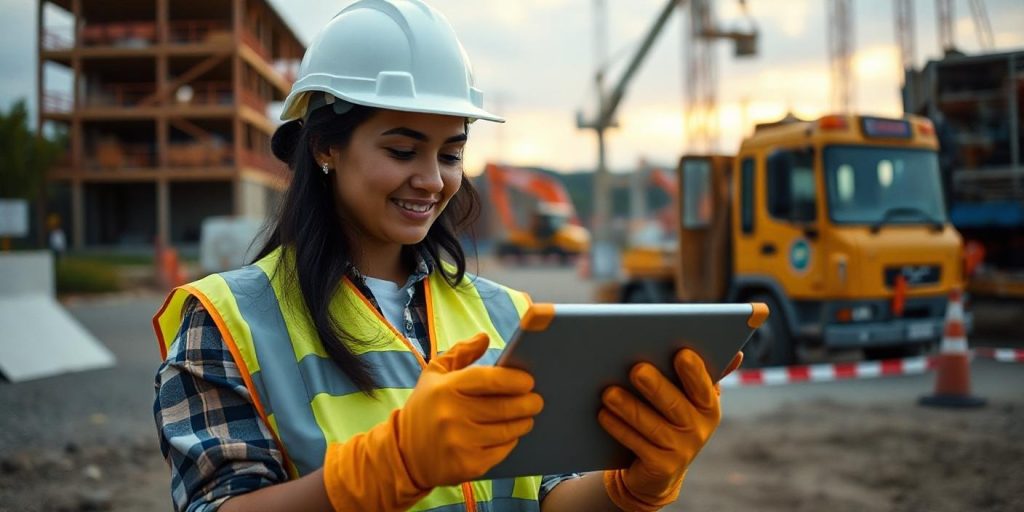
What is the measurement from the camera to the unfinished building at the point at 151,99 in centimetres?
1005

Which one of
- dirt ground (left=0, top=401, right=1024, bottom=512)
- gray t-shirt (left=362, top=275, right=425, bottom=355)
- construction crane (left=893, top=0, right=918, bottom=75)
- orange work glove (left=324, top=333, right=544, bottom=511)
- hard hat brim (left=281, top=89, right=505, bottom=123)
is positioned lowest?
dirt ground (left=0, top=401, right=1024, bottom=512)

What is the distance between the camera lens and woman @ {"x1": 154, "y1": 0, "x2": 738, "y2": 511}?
130 cm

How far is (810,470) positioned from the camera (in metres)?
5.00

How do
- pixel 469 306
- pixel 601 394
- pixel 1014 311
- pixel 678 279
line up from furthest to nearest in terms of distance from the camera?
pixel 1014 311 → pixel 678 279 → pixel 469 306 → pixel 601 394

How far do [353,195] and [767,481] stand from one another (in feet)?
12.9

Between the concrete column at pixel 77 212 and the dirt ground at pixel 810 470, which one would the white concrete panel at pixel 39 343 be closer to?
the dirt ground at pixel 810 470

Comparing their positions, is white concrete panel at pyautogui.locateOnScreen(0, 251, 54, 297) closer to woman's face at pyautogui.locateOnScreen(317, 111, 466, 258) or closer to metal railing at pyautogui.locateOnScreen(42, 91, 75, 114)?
metal railing at pyautogui.locateOnScreen(42, 91, 75, 114)

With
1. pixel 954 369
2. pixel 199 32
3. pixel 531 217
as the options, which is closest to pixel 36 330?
pixel 199 32

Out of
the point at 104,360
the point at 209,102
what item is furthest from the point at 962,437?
the point at 209,102

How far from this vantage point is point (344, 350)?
1.50 m

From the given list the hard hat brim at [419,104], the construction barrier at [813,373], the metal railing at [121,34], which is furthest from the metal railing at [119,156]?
the hard hat brim at [419,104]

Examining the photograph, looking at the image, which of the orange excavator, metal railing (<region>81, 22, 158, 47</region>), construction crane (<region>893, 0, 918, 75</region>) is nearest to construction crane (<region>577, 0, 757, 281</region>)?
construction crane (<region>893, 0, 918, 75</region>)

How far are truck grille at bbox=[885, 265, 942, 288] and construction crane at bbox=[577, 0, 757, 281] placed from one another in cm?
737

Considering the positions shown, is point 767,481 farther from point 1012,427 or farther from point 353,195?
point 353,195
